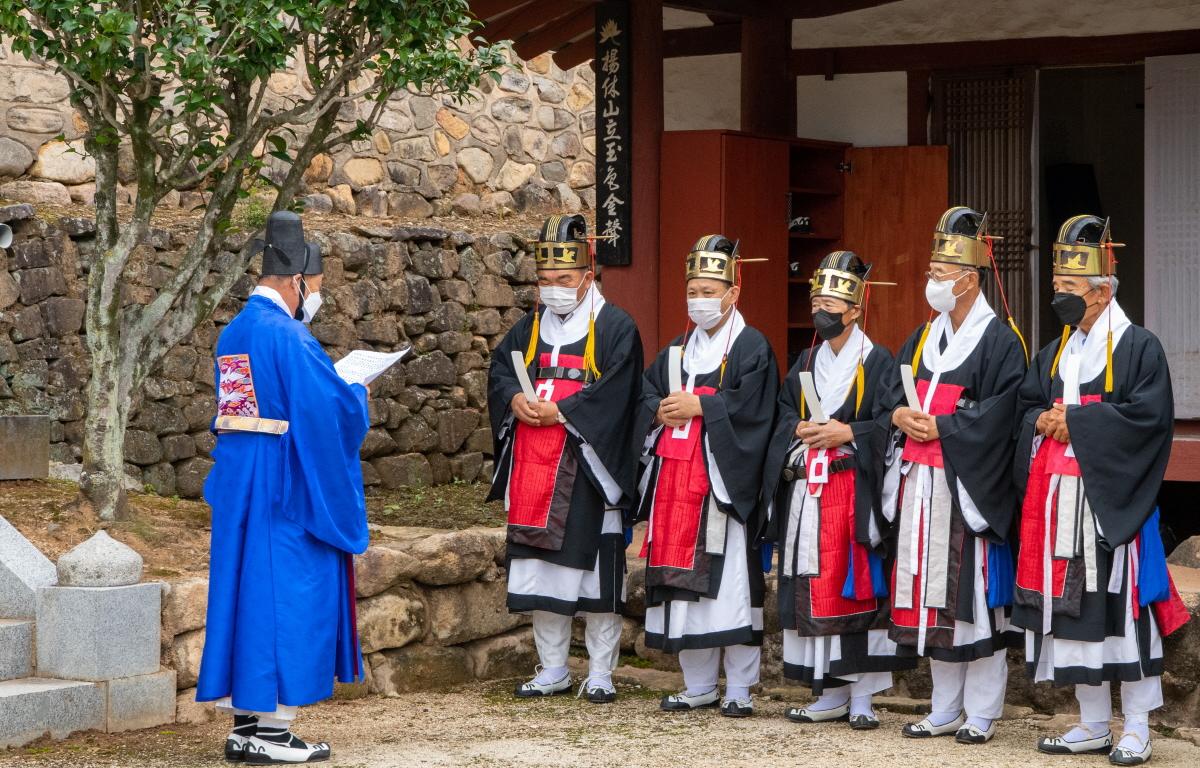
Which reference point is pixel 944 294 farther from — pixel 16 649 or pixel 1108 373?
pixel 16 649

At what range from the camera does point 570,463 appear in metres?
6.62

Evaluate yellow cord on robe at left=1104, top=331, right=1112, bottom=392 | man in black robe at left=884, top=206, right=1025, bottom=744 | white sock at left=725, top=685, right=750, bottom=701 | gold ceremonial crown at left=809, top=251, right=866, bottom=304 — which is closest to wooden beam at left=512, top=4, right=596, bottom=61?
gold ceremonial crown at left=809, top=251, right=866, bottom=304

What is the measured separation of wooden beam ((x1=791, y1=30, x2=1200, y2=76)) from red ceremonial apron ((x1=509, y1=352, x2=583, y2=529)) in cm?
406

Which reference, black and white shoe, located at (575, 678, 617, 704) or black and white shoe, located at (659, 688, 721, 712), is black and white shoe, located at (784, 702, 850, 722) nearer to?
black and white shoe, located at (659, 688, 721, 712)

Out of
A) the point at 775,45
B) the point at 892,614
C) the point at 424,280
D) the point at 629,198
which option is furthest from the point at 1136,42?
the point at 424,280

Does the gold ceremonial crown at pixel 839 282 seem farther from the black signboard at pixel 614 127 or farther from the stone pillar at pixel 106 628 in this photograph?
the stone pillar at pixel 106 628

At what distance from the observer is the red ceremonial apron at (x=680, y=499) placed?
20.6 ft

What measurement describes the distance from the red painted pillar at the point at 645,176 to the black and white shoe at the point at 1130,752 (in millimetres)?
4108

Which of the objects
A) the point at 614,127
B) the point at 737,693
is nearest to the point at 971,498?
the point at 737,693

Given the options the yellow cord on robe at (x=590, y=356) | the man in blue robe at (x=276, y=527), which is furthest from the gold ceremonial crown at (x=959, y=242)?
the man in blue robe at (x=276, y=527)

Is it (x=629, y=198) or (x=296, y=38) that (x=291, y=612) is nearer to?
(x=296, y=38)

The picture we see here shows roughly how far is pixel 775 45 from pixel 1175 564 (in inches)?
164

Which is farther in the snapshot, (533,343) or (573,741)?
(533,343)

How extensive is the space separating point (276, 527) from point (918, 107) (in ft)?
19.2
